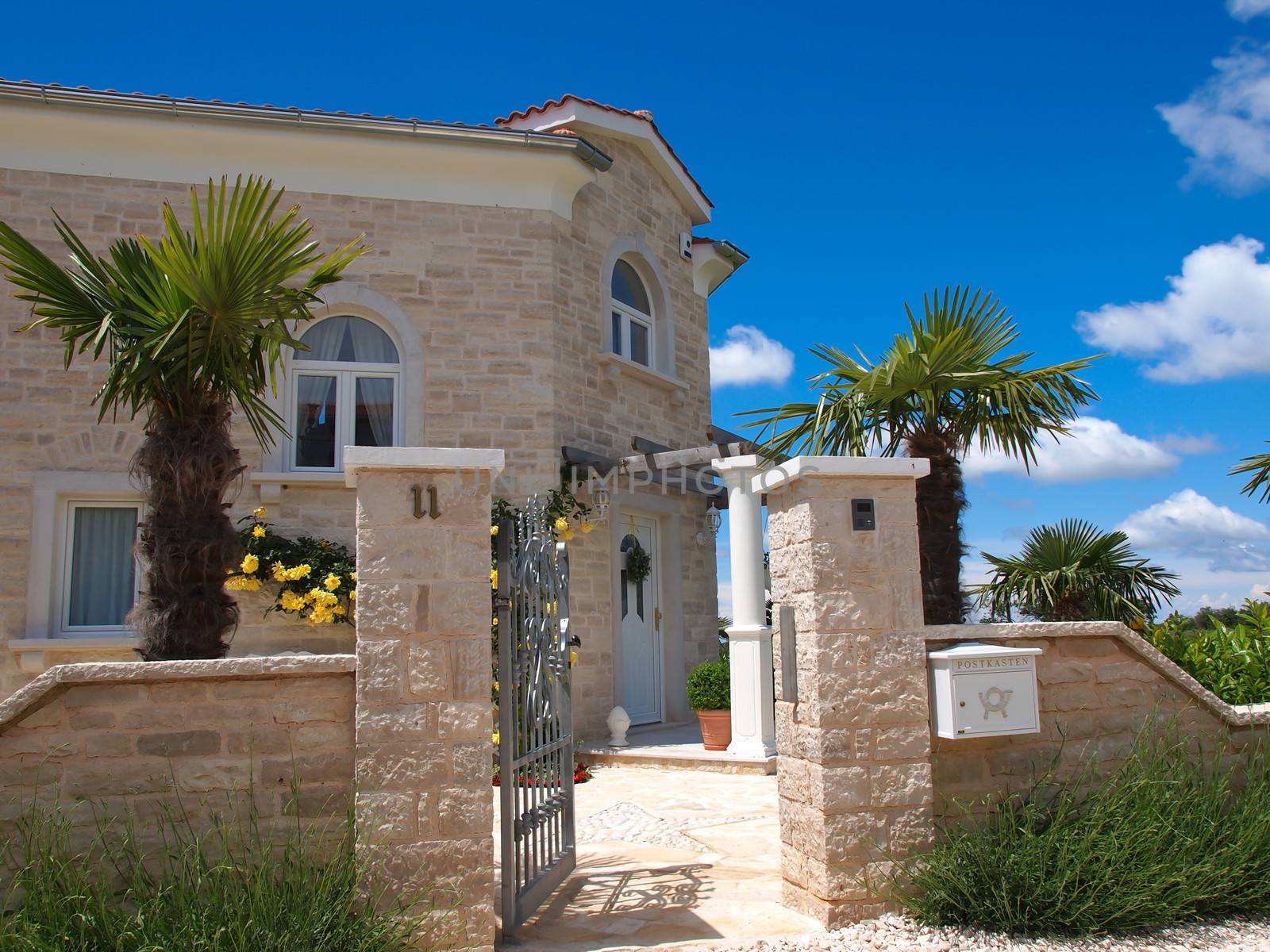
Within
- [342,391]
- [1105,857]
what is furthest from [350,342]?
[1105,857]

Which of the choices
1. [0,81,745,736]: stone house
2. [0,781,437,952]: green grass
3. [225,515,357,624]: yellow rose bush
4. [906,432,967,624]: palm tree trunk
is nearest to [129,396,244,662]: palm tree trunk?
[0,781,437,952]: green grass

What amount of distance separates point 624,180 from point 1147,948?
9.36 metres

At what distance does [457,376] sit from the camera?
9.57m

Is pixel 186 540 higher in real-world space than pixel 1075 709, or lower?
higher

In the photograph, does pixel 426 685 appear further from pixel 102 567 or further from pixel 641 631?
pixel 641 631

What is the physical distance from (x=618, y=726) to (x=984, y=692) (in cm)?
532

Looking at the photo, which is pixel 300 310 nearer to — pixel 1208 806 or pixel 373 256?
pixel 373 256

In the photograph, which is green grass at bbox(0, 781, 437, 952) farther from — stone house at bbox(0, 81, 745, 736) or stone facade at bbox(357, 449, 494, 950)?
stone house at bbox(0, 81, 745, 736)

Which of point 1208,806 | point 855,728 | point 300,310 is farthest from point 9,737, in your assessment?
point 1208,806

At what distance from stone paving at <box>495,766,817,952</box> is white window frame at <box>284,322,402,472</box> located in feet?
13.3

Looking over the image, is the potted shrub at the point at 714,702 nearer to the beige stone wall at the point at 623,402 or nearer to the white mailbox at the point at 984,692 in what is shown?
the beige stone wall at the point at 623,402

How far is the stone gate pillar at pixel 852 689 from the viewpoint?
4.19 metres

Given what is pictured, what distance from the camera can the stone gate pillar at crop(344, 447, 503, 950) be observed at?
→ 379 cm

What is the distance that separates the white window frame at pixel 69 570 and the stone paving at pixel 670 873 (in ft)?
15.0
